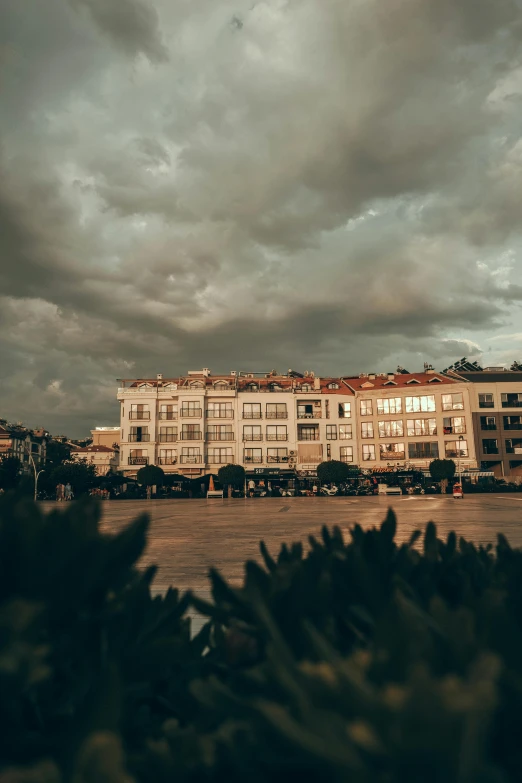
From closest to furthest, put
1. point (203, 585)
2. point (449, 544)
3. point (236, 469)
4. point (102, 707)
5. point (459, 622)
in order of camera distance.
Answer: point (102, 707) → point (459, 622) → point (449, 544) → point (203, 585) → point (236, 469)

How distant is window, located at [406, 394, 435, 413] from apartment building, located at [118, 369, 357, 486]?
22.1ft

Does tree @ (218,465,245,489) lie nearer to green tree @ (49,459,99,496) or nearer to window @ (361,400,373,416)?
green tree @ (49,459,99,496)

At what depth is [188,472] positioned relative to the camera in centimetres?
6197

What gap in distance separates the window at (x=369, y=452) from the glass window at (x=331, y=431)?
385cm

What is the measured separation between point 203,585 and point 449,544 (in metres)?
6.06

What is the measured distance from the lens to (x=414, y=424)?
63500 millimetres

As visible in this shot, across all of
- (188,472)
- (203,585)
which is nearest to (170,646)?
(203,585)

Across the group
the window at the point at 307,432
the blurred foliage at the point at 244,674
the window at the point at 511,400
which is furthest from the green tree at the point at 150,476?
the blurred foliage at the point at 244,674

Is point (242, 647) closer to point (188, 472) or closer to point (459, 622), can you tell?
point (459, 622)

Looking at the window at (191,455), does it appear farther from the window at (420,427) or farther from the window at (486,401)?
the window at (486,401)

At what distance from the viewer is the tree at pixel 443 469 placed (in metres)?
56.2

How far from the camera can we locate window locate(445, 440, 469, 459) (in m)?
61.0

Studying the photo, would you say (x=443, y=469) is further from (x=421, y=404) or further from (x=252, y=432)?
(x=252, y=432)

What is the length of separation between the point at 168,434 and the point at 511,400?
131 ft
